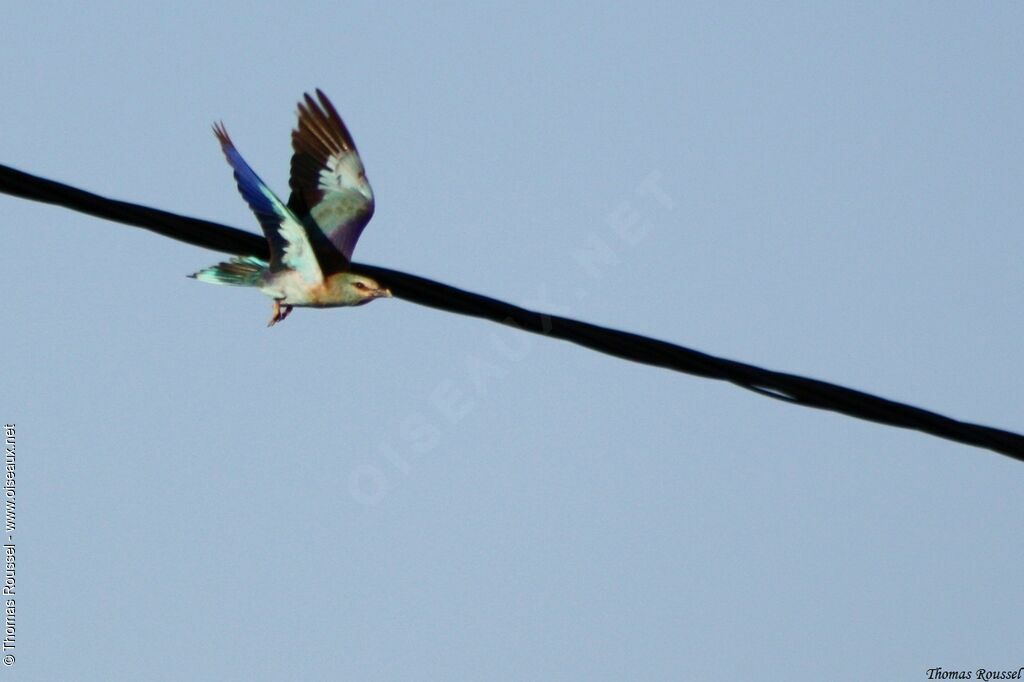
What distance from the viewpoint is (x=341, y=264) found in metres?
5.61

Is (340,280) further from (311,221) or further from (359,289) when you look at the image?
(311,221)

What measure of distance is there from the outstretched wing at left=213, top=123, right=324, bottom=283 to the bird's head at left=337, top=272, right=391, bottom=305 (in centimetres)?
10

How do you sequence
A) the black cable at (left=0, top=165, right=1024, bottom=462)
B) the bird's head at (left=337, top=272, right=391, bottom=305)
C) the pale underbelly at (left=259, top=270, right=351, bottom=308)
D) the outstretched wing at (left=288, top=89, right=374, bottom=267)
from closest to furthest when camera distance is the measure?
the black cable at (left=0, top=165, right=1024, bottom=462) < the bird's head at (left=337, top=272, right=391, bottom=305) < the pale underbelly at (left=259, top=270, right=351, bottom=308) < the outstretched wing at (left=288, top=89, right=374, bottom=267)

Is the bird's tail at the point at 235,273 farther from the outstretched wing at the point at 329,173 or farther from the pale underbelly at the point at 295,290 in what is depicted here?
the outstretched wing at the point at 329,173

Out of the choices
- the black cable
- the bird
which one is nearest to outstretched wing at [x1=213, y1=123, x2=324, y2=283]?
the bird

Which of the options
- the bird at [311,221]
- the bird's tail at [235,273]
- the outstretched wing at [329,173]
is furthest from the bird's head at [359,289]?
the outstretched wing at [329,173]

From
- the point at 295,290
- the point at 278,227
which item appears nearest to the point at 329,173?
the point at 278,227

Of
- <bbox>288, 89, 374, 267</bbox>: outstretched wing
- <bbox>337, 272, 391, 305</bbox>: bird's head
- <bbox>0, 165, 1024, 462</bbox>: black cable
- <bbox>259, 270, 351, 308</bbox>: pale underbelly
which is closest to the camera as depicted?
<bbox>0, 165, 1024, 462</bbox>: black cable

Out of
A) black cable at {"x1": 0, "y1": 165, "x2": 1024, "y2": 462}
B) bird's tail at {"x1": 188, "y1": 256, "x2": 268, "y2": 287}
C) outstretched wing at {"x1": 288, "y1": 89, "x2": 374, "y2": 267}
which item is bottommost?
black cable at {"x1": 0, "y1": 165, "x2": 1024, "y2": 462}

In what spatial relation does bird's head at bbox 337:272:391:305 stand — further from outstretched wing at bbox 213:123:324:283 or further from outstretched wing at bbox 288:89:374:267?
outstretched wing at bbox 288:89:374:267

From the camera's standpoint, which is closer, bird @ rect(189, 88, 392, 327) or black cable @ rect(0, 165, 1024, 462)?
black cable @ rect(0, 165, 1024, 462)

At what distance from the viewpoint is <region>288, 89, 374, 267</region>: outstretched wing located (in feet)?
20.5

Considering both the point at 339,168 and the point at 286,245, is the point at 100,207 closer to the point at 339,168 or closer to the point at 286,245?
the point at 286,245

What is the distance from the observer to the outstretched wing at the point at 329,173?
623 centimetres
